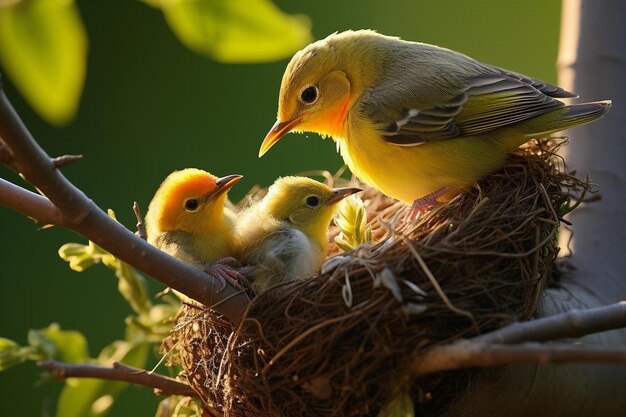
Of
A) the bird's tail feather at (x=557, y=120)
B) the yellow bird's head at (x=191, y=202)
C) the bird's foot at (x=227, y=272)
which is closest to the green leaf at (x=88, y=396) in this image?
the bird's foot at (x=227, y=272)

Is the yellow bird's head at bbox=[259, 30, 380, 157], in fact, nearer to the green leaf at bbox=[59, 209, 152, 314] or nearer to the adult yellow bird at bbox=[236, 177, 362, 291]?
the adult yellow bird at bbox=[236, 177, 362, 291]

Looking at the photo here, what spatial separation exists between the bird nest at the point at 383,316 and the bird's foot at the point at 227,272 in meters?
0.10

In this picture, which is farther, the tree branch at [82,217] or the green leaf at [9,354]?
the green leaf at [9,354]

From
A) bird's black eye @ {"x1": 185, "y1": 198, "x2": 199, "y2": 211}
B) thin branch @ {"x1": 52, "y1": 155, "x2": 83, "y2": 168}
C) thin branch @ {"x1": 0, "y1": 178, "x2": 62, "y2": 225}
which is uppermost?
thin branch @ {"x1": 52, "y1": 155, "x2": 83, "y2": 168}

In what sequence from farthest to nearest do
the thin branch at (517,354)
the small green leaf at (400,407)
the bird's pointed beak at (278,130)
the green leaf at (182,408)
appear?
the bird's pointed beak at (278,130) < the green leaf at (182,408) < the small green leaf at (400,407) < the thin branch at (517,354)

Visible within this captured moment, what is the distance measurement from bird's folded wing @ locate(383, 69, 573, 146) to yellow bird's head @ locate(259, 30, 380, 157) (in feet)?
0.89

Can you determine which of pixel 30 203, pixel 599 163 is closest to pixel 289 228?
pixel 599 163

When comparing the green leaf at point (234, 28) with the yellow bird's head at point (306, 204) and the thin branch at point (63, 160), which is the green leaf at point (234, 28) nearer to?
the thin branch at point (63, 160)

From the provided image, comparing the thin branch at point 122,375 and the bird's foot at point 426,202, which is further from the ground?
the bird's foot at point 426,202

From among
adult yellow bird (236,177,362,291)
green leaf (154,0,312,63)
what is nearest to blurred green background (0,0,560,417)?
adult yellow bird (236,177,362,291)

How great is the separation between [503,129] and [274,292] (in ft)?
2.71

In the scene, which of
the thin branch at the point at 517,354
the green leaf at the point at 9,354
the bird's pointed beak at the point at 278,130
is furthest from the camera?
the bird's pointed beak at the point at 278,130

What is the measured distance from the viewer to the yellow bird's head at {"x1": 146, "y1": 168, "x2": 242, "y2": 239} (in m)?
2.39

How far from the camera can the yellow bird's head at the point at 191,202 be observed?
7.85 ft
